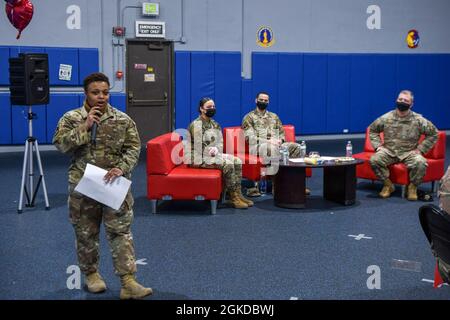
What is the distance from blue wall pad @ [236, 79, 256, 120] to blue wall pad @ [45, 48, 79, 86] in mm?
3141

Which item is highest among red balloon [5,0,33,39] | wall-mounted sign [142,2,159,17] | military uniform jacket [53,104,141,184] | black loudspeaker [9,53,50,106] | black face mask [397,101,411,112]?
wall-mounted sign [142,2,159,17]

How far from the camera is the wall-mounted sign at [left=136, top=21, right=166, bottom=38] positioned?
1041 cm

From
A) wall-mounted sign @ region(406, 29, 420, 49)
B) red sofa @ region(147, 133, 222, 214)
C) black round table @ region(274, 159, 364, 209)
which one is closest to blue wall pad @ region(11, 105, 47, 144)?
red sofa @ region(147, 133, 222, 214)

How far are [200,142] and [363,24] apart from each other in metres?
7.04

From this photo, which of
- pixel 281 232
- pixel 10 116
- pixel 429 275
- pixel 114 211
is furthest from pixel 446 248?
pixel 10 116

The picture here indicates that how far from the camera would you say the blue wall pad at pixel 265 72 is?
1131cm

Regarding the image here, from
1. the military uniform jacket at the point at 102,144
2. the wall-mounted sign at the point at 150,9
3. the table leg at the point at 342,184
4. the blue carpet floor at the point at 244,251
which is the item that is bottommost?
the blue carpet floor at the point at 244,251

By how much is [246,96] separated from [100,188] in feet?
26.3

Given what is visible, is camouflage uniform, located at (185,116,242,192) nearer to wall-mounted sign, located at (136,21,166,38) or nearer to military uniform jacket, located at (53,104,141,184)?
military uniform jacket, located at (53,104,141,184)

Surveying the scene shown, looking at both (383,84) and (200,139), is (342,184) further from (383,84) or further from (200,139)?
(383,84)

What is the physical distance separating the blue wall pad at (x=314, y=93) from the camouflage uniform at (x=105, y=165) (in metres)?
8.38

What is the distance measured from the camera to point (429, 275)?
13.9 ft

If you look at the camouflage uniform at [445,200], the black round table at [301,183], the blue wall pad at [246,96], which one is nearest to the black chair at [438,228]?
the camouflage uniform at [445,200]

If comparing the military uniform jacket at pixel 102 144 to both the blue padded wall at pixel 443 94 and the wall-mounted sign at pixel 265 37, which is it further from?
the blue padded wall at pixel 443 94
